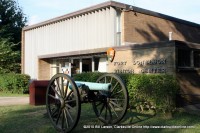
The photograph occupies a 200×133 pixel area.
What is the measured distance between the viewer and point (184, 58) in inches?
502

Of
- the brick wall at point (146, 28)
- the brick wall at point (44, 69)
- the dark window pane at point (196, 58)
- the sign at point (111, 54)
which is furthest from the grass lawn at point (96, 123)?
the brick wall at point (44, 69)

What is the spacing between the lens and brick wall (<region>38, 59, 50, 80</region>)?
23.5 meters

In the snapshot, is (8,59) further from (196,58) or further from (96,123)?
(96,123)

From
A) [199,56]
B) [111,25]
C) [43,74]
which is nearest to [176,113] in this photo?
[199,56]

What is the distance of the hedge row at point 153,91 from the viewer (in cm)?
973

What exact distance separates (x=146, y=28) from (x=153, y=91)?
8.46 m

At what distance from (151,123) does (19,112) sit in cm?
482

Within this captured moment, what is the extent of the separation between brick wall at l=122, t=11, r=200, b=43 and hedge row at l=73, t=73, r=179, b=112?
6.04 meters

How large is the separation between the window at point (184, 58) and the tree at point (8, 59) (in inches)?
684

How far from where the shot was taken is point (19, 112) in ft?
36.1

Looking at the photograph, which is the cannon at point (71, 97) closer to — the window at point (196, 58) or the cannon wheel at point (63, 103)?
the cannon wheel at point (63, 103)

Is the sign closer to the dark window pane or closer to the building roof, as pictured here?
the building roof

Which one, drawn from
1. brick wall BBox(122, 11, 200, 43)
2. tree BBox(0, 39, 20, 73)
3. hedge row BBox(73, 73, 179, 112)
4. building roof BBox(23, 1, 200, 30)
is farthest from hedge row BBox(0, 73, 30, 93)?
hedge row BBox(73, 73, 179, 112)

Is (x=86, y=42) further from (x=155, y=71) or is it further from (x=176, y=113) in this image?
(x=176, y=113)
